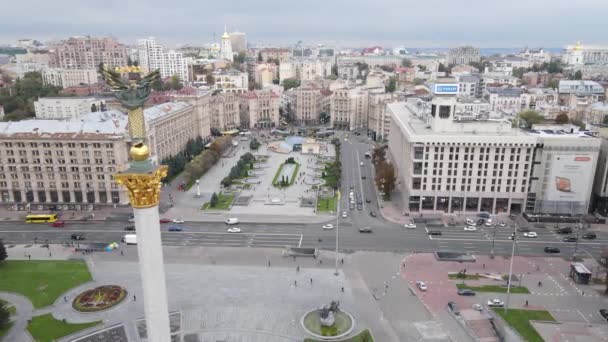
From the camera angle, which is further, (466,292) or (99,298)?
(466,292)

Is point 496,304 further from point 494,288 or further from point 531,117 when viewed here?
point 531,117

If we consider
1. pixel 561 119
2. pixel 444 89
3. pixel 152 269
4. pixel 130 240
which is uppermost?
pixel 444 89

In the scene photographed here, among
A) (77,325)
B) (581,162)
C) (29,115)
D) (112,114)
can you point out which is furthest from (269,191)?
(29,115)

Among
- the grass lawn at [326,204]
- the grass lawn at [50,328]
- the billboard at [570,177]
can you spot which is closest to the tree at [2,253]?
the grass lawn at [50,328]

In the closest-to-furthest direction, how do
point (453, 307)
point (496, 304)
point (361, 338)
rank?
1. point (361, 338)
2. point (453, 307)
3. point (496, 304)

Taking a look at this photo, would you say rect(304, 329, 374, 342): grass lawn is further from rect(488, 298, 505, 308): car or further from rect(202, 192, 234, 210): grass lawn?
rect(202, 192, 234, 210): grass lawn

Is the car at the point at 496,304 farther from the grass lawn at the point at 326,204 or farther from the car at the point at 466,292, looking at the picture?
the grass lawn at the point at 326,204

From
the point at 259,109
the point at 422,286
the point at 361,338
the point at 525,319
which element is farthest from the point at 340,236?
the point at 259,109
